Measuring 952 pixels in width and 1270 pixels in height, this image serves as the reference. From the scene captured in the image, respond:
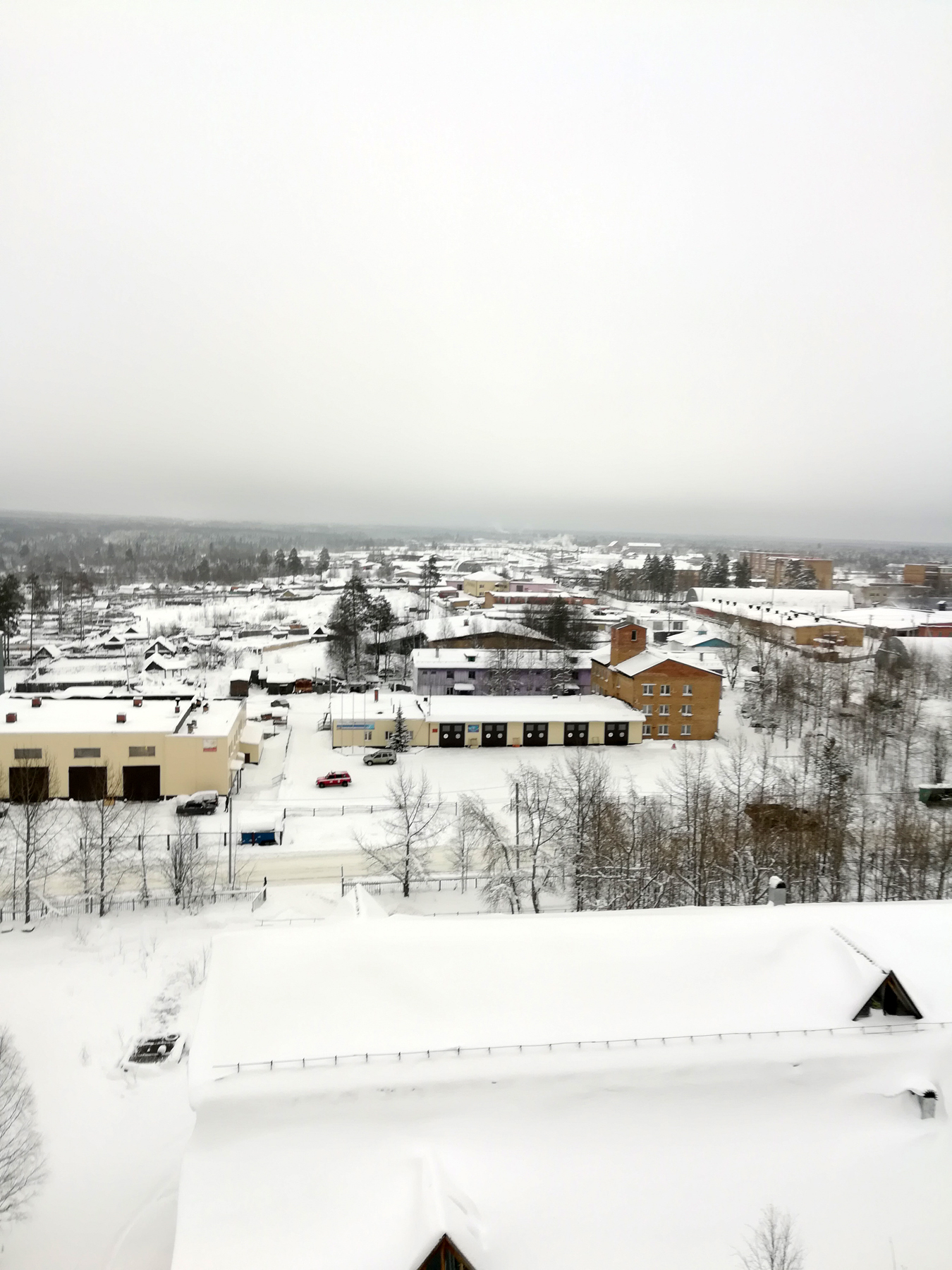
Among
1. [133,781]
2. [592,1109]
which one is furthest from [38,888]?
[592,1109]

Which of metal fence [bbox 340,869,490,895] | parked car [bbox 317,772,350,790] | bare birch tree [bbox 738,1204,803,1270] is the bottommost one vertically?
metal fence [bbox 340,869,490,895]

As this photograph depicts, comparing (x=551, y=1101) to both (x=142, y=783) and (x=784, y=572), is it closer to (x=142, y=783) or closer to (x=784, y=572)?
(x=142, y=783)

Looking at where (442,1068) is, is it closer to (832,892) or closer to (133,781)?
(832,892)

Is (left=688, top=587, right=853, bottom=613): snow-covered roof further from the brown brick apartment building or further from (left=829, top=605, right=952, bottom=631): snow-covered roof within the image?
the brown brick apartment building

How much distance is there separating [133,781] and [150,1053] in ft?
37.5

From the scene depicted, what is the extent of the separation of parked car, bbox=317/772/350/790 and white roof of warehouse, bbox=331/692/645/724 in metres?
3.71

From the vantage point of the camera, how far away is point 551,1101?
21.4ft

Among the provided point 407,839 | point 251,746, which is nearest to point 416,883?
point 407,839

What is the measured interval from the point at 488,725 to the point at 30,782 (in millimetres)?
13833

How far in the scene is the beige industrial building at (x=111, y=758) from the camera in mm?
19672

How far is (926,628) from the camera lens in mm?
44312

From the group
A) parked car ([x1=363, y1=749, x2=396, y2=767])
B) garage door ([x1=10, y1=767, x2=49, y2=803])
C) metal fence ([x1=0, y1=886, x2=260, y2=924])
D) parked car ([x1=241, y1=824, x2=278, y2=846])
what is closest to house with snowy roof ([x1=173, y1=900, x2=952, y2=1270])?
metal fence ([x1=0, y1=886, x2=260, y2=924])

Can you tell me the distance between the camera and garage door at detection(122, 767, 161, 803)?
2017cm

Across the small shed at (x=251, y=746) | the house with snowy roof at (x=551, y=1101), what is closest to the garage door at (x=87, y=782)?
the small shed at (x=251, y=746)
